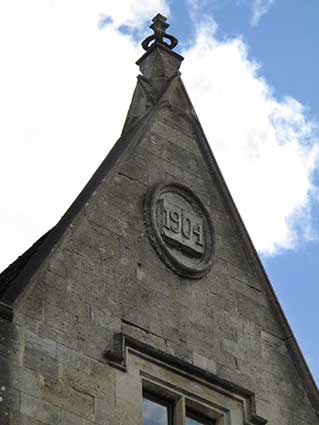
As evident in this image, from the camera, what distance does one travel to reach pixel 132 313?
19.4m

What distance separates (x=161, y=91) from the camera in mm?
22000

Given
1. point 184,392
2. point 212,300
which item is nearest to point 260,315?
point 212,300

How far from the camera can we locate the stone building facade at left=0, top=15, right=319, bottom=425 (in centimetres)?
1823

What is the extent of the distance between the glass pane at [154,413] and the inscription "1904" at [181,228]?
221 cm

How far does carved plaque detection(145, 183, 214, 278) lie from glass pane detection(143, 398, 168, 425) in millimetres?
1860

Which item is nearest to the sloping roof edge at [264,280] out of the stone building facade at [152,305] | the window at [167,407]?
the stone building facade at [152,305]

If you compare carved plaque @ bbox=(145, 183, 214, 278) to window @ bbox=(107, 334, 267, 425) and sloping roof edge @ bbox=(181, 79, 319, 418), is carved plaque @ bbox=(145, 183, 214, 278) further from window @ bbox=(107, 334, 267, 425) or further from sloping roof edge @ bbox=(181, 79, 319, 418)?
window @ bbox=(107, 334, 267, 425)

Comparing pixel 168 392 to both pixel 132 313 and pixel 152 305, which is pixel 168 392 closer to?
pixel 132 313

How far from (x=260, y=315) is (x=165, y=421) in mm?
2516

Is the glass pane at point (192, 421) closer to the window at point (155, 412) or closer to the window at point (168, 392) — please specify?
the window at point (168, 392)

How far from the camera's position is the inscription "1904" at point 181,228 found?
810 inches

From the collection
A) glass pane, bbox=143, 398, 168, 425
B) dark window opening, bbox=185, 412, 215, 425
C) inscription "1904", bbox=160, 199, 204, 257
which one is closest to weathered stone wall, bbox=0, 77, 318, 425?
inscription "1904", bbox=160, 199, 204, 257

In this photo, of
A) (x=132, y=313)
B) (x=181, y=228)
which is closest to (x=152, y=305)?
(x=132, y=313)

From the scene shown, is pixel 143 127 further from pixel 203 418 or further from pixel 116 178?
pixel 203 418
